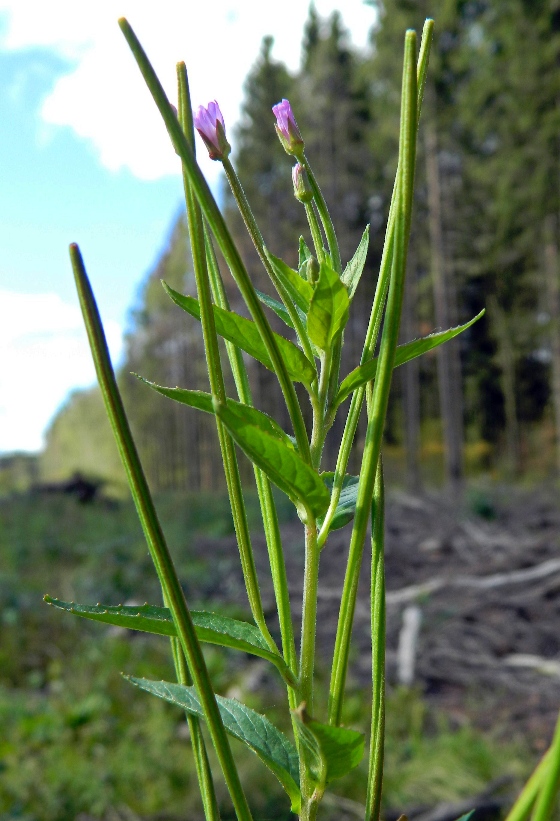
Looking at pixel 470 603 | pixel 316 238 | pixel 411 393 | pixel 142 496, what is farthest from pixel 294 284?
pixel 411 393

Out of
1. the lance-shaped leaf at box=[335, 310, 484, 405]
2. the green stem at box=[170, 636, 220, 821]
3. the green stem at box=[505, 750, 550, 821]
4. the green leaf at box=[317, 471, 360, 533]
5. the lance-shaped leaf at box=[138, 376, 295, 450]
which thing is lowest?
the green stem at box=[170, 636, 220, 821]

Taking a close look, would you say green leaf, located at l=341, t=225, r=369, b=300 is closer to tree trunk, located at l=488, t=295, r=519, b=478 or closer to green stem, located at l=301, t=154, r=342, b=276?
green stem, located at l=301, t=154, r=342, b=276

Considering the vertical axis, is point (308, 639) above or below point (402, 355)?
below

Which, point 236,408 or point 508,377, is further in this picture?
point 508,377

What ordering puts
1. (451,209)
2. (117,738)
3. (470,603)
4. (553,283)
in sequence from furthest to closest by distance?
(451,209), (553,283), (470,603), (117,738)

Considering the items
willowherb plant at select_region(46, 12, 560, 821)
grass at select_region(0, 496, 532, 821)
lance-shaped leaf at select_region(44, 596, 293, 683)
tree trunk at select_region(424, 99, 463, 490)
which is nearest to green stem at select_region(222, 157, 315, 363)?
willowherb plant at select_region(46, 12, 560, 821)

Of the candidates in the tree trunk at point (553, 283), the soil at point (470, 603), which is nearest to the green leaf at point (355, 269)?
the soil at point (470, 603)

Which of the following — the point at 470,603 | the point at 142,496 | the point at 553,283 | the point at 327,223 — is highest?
the point at 553,283

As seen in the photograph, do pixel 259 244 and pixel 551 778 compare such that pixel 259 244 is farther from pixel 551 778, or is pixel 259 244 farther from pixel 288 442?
pixel 551 778
